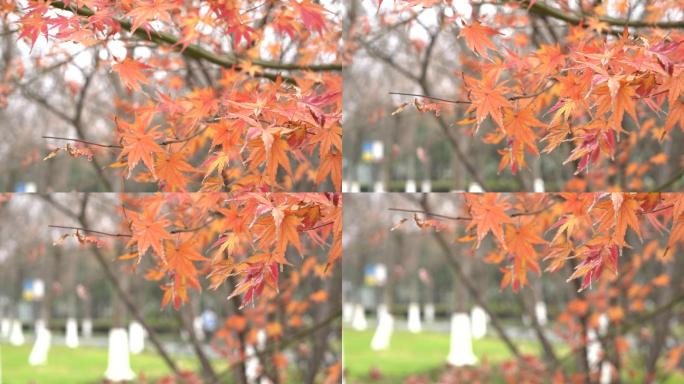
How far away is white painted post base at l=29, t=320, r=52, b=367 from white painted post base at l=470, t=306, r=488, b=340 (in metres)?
1.87

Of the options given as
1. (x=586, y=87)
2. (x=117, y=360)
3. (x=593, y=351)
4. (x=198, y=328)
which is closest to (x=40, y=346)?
(x=117, y=360)

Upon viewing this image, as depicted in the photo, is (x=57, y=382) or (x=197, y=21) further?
(x=57, y=382)

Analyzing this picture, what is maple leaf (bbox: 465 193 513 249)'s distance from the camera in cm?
171

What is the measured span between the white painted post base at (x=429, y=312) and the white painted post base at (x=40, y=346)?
1683 millimetres

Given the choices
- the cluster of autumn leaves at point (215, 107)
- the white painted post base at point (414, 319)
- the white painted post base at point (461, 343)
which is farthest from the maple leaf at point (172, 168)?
the white painted post base at point (461, 343)

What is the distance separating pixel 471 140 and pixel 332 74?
0.77 meters

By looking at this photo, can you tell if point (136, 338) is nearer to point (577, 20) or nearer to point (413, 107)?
point (413, 107)

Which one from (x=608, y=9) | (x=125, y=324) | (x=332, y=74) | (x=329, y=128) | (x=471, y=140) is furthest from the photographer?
(x=125, y=324)

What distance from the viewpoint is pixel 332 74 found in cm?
242

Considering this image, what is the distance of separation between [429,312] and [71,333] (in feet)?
5.15

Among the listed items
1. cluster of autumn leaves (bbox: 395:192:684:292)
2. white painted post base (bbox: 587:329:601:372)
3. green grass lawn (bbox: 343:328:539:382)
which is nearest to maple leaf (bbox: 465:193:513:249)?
cluster of autumn leaves (bbox: 395:192:684:292)

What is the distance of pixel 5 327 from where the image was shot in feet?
11.1

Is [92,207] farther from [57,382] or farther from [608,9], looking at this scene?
[608,9]

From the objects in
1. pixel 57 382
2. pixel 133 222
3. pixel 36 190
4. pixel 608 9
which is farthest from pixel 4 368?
pixel 608 9
